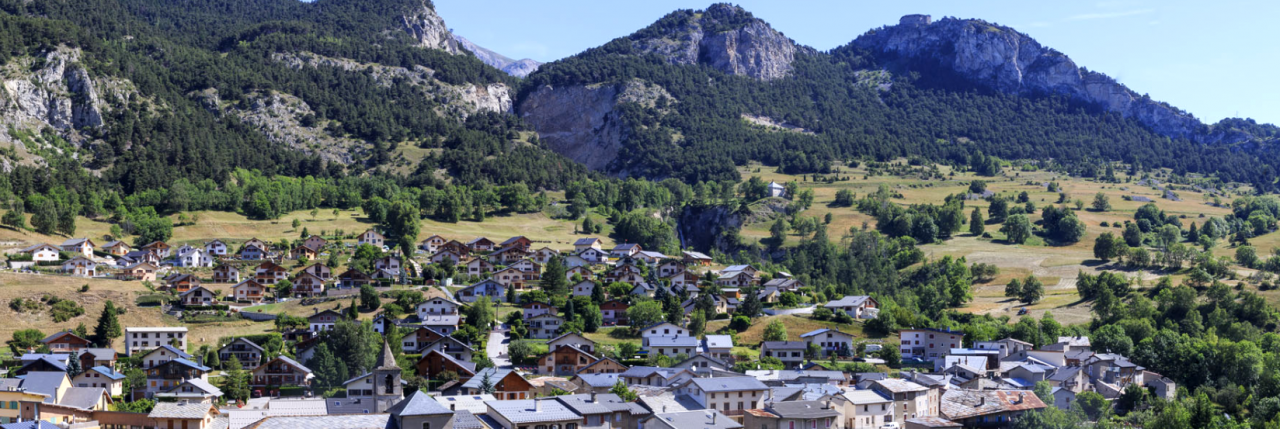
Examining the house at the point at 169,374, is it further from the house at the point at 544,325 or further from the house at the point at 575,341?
the house at the point at 544,325

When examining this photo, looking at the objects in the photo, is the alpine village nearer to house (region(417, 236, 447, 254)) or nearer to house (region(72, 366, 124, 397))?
house (region(72, 366, 124, 397))

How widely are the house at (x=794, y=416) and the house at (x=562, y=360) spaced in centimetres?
1831

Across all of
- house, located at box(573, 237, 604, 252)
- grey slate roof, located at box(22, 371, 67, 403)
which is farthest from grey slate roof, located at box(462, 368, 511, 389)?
house, located at box(573, 237, 604, 252)

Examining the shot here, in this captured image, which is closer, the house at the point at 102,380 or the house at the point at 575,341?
the house at the point at 102,380

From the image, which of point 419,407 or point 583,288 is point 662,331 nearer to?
point 583,288

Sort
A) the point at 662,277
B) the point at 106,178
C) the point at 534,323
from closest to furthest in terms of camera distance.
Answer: the point at 534,323
the point at 662,277
the point at 106,178

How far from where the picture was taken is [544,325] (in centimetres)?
9475

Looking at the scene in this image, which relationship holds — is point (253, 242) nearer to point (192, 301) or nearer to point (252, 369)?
point (192, 301)

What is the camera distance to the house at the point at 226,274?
10812 cm

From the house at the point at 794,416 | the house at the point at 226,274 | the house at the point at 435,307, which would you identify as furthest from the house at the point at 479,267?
the house at the point at 794,416

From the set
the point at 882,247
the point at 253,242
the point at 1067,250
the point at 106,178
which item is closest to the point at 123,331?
the point at 253,242

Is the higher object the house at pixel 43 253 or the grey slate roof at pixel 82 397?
the house at pixel 43 253

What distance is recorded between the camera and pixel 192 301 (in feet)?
320

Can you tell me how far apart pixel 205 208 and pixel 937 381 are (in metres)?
96.5
